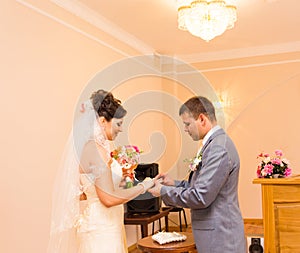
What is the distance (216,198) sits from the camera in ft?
7.98

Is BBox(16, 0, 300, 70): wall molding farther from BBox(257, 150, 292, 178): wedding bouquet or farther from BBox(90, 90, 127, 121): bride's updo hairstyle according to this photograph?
BBox(257, 150, 292, 178): wedding bouquet

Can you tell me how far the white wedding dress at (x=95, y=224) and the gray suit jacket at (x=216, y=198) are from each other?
14.3 inches

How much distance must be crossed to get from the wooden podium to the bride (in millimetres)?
1184

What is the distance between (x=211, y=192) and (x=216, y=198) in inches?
3.7

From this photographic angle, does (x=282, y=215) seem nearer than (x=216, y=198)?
No

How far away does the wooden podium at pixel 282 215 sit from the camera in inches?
124

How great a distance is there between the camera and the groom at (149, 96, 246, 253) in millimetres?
2377

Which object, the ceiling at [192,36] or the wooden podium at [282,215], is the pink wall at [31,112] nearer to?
the ceiling at [192,36]

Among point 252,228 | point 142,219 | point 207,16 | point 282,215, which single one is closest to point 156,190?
point 282,215

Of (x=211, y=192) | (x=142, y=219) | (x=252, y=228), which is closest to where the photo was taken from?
(x=211, y=192)

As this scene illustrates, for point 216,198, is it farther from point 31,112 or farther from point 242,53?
point 242,53

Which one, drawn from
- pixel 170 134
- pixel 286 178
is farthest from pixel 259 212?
pixel 286 178

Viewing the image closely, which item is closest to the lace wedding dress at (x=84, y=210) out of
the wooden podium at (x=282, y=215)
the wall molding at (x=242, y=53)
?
the wooden podium at (x=282, y=215)

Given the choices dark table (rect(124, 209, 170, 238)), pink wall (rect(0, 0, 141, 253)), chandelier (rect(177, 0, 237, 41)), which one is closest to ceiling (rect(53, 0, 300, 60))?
chandelier (rect(177, 0, 237, 41))
